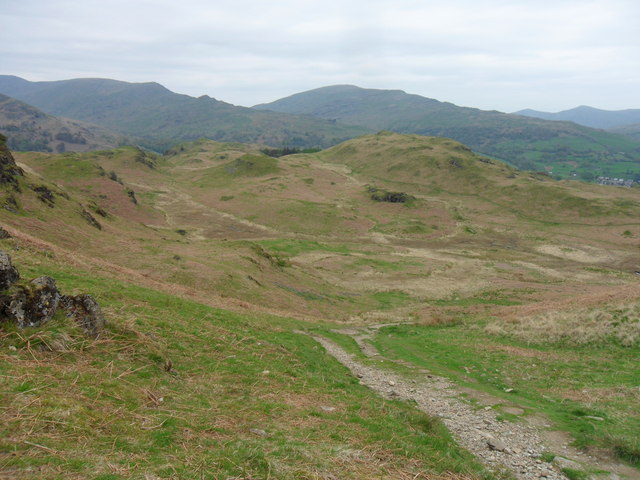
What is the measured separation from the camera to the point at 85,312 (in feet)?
48.1

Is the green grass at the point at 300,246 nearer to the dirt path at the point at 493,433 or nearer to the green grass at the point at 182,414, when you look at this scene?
the dirt path at the point at 493,433

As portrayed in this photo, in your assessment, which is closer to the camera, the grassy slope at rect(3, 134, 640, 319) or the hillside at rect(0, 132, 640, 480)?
the hillside at rect(0, 132, 640, 480)

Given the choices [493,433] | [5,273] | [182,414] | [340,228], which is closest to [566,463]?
[493,433]

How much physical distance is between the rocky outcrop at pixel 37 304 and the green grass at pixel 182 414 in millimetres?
513

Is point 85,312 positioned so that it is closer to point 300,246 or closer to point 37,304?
point 37,304

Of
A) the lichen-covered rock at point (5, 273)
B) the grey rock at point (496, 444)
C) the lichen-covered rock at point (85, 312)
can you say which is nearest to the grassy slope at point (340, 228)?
the lichen-covered rock at point (85, 312)

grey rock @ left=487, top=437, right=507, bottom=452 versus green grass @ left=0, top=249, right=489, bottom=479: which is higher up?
green grass @ left=0, top=249, right=489, bottom=479

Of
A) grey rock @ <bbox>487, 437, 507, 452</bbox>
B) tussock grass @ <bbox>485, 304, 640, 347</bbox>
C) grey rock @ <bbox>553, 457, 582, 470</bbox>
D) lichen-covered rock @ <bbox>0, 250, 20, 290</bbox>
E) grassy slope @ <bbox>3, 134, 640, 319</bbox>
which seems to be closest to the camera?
grey rock @ <bbox>553, 457, 582, 470</bbox>

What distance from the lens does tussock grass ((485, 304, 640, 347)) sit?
26484 millimetres

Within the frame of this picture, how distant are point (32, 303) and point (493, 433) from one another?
17557 millimetres

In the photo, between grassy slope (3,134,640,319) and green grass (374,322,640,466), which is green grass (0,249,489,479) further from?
grassy slope (3,134,640,319)

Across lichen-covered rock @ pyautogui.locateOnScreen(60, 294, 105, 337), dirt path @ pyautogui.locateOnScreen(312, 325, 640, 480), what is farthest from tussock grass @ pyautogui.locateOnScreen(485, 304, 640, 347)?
lichen-covered rock @ pyautogui.locateOnScreen(60, 294, 105, 337)

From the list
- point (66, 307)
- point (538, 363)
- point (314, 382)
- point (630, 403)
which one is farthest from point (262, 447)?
point (538, 363)

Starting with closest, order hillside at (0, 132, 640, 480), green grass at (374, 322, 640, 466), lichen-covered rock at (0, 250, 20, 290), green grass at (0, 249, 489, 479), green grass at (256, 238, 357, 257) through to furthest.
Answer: green grass at (0, 249, 489, 479), hillside at (0, 132, 640, 480), lichen-covered rock at (0, 250, 20, 290), green grass at (374, 322, 640, 466), green grass at (256, 238, 357, 257)
